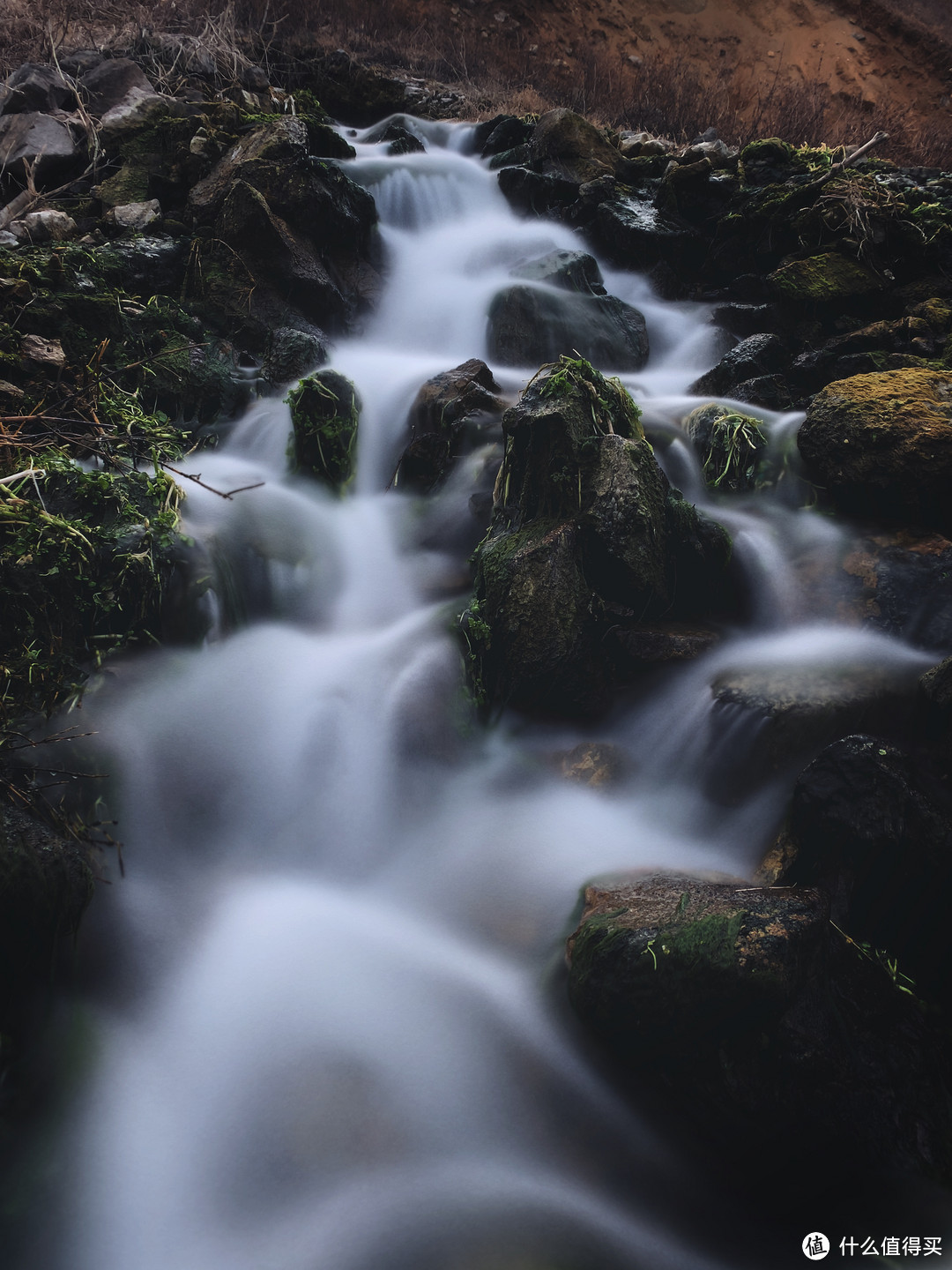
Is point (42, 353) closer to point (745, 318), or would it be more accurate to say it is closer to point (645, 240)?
point (745, 318)

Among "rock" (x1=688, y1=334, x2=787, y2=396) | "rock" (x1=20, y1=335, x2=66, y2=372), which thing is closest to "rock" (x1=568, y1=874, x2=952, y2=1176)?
"rock" (x1=20, y1=335, x2=66, y2=372)

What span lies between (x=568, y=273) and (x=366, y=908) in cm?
604

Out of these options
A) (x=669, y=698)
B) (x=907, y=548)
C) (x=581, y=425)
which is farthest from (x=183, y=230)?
(x=907, y=548)

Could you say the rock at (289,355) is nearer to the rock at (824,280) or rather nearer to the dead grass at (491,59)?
the rock at (824,280)

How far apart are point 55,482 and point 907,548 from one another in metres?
4.17

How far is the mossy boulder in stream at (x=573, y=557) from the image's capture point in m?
3.32

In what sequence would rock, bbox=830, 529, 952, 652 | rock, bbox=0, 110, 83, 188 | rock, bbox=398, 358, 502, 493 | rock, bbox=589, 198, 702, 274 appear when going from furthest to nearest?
rock, bbox=589, 198, 702, 274 → rock, bbox=0, 110, 83, 188 → rock, bbox=398, 358, 502, 493 → rock, bbox=830, 529, 952, 652

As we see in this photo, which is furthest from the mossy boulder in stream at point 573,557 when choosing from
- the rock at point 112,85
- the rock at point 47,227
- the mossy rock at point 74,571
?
the rock at point 112,85

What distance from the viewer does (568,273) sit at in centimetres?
666

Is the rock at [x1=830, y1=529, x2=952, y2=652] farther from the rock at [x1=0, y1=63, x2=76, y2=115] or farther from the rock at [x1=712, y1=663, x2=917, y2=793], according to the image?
the rock at [x1=0, y1=63, x2=76, y2=115]

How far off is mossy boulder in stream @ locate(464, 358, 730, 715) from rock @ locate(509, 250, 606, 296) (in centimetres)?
347

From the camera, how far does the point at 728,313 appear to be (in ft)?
21.8

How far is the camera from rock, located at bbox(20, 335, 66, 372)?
3736 mm

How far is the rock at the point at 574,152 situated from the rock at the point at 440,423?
5139 mm
